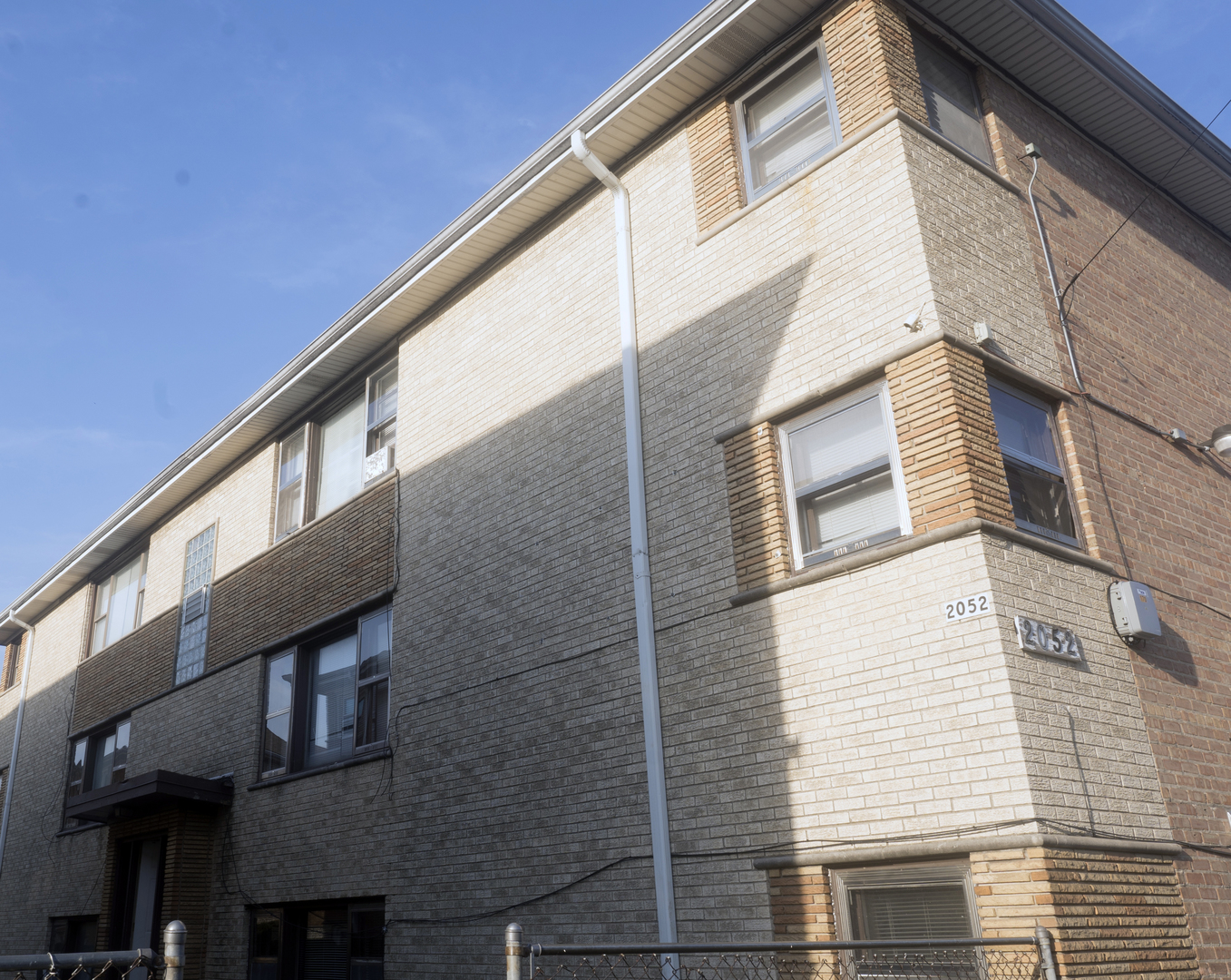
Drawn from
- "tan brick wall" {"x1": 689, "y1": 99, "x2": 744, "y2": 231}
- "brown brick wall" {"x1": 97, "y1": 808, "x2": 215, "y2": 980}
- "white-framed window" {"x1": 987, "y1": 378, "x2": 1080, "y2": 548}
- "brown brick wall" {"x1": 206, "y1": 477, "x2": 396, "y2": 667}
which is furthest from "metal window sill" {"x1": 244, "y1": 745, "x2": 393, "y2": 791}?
"white-framed window" {"x1": 987, "y1": 378, "x2": 1080, "y2": 548}

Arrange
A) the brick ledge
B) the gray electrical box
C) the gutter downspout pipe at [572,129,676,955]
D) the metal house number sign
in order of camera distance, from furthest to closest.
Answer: the gutter downspout pipe at [572,129,676,955], the gray electrical box, the metal house number sign, the brick ledge

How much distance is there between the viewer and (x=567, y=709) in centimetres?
924

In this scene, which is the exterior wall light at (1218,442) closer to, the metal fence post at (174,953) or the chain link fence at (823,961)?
the chain link fence at (823,961)

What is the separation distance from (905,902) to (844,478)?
2.84 m

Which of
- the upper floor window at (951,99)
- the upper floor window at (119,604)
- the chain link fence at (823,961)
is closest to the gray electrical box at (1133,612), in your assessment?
the chain link fence at (823,961)

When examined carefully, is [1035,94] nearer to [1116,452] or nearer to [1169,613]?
[1116,452]

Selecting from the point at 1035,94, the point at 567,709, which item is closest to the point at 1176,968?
the point at 567,709

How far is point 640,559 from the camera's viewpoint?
8898 millimetres

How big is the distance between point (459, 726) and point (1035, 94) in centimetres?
787

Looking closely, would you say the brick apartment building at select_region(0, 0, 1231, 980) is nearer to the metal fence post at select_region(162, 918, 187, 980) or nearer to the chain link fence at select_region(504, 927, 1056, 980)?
the chain link fence at select_region(504, 927, 1056, 980)

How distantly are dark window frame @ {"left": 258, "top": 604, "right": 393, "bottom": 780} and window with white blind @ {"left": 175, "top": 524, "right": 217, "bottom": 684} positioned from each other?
7.03 feet

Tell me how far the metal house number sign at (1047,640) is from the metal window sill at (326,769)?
21.5ft

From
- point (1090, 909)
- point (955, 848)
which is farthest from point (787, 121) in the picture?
Result: point (1090, 909)

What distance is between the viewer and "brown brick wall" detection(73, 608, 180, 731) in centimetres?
1602
